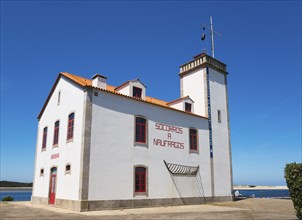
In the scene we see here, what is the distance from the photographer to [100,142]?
52.1ft

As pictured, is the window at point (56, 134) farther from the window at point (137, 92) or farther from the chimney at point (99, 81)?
the window at point (137, 92)

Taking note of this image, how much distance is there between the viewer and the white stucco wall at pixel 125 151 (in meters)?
15.6

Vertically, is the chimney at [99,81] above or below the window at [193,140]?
above

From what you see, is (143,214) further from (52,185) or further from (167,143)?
(52,185)

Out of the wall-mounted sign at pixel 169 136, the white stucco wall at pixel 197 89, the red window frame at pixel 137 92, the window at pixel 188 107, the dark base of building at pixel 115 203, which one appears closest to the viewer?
the dark base of building at pixel 115 203

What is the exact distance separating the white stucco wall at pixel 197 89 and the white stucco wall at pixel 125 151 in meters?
3.16

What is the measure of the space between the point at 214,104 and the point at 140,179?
10.1 metres

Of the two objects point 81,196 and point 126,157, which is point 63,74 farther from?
point 81,196

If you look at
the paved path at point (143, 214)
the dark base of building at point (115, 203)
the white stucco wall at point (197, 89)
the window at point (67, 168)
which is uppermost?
the white stucco wall at point (197, 89)

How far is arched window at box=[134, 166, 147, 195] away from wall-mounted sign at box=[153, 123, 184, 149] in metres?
2.10

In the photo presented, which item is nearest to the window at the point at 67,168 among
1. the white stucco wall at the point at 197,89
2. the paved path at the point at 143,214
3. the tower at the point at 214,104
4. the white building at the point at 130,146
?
the white building at the point at 130,146

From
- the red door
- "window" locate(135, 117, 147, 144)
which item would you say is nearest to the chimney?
"window" locate(135, 117, 147, 144)

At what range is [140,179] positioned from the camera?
17.3 meters

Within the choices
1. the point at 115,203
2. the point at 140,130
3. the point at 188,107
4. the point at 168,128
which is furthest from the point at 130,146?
the point at 188,107
